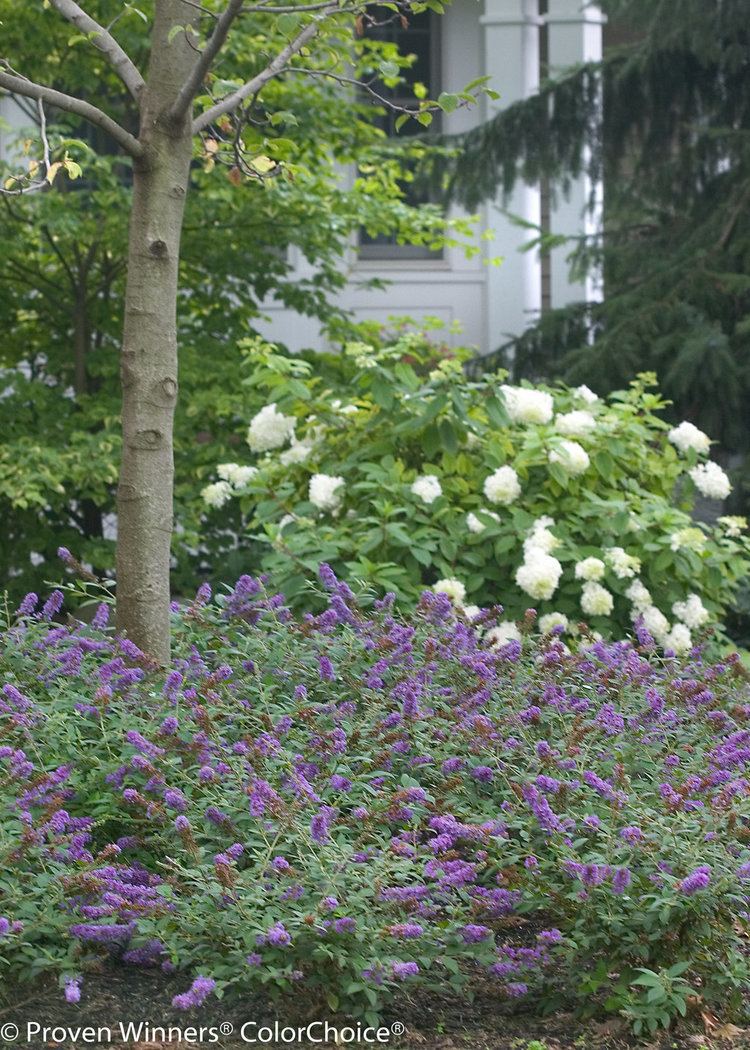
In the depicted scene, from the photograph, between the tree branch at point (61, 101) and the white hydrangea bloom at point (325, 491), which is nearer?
the tree branch at point (61, 101)

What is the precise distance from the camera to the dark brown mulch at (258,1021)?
2412 mm

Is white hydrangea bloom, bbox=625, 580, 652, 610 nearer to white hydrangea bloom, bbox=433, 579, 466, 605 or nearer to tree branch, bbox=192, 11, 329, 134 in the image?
white hydrangea bloom, bbox=433, 579, 466, 605

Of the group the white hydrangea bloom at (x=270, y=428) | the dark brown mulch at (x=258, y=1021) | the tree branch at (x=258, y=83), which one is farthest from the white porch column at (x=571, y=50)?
the dark brown mulch at (x=258, y=1021)

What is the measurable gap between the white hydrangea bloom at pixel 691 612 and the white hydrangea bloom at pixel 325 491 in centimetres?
134

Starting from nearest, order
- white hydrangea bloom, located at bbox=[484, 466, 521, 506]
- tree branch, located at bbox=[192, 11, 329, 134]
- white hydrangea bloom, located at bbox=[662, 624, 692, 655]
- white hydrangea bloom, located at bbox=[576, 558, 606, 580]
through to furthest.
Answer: tree branch, located at bbox=[192, 11, 329, 134], white hydrangea bloom, located at bbox=[576, 558, 606, 580], white hydrangea bloom, located at bbox=[662, 624, 692, 655], white hydrangea bloom, located at bbox=[484, 466, 521, 506]

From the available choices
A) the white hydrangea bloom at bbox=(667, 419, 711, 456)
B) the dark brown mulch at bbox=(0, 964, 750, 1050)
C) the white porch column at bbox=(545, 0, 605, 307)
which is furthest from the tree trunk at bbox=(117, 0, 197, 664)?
the white porch column at bbox=(545, 0, 605, 307)

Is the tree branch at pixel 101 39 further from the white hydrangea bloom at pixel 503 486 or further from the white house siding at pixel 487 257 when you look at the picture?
the white house siding at pixel 487 257

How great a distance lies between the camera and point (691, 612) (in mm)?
5141

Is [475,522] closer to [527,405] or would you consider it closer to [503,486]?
[503,486]

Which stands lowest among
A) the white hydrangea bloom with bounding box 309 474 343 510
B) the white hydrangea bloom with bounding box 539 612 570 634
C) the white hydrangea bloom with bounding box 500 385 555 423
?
the white hydrangea bloom with bounding box 539 612 570 634

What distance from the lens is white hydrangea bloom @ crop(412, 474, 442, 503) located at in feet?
16.5

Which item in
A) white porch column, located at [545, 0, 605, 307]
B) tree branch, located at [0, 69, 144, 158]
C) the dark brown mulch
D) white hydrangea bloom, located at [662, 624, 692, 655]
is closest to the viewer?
the dark brown mulch

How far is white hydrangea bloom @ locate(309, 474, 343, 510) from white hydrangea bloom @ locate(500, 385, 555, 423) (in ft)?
2.60

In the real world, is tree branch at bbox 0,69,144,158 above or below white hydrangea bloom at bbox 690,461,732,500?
above
